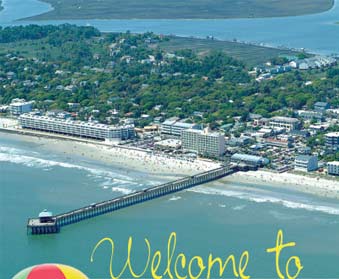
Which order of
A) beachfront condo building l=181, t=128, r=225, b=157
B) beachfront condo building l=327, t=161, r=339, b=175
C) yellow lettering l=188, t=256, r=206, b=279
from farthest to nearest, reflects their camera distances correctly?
beachfront condo building l=181, t=128, r=225, b=157 < beachfront condo building l=327, t=161, r=339, b=175 < yellow lettering l=188, t=256, r=206, b=279

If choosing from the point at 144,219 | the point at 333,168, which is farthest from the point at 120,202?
the point at 333,168

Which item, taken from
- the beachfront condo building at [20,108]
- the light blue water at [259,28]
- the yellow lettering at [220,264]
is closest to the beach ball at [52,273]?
the yellow lettering at [220,264]

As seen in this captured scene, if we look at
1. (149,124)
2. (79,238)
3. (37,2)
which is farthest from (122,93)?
(37,2)

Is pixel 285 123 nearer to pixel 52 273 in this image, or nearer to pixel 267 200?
pixel 267 200

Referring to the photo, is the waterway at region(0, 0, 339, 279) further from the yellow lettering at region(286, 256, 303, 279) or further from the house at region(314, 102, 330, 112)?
the house at region(314, 102, 330, 112)

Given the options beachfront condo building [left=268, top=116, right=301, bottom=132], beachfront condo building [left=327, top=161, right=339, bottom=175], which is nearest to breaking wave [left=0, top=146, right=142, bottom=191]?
beachfront condo building [left=327, top=161, right=339, bottom=175]

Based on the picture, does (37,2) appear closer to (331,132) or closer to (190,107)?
(190,107)

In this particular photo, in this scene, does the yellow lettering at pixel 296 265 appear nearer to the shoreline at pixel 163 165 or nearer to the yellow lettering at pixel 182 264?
the yellow lettering at pixel 182 264
